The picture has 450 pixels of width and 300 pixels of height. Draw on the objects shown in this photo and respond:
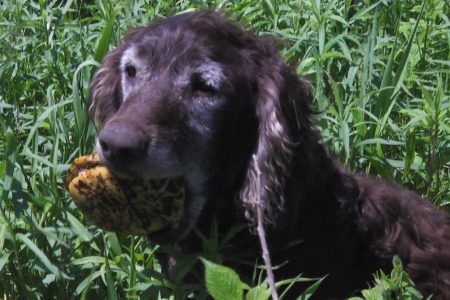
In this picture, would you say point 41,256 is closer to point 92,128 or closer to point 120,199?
point 120,199

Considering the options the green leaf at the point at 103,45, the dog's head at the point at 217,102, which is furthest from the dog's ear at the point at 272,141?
the green leaf at the point at 103,45

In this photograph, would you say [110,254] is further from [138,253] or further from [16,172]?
[16,172]

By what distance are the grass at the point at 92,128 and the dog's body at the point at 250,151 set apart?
1.19 ft

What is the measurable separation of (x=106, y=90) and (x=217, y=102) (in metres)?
0.56

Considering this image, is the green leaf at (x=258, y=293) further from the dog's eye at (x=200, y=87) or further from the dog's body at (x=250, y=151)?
the dog's eye at (x=200, y=87)

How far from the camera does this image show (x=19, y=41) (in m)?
5.15

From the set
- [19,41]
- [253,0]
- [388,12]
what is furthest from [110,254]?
[388,12]

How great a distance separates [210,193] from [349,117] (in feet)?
3.98

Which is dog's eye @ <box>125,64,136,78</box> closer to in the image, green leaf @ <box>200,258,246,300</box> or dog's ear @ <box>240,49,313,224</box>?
dog's ear @ <box>240,49,313,224</box>

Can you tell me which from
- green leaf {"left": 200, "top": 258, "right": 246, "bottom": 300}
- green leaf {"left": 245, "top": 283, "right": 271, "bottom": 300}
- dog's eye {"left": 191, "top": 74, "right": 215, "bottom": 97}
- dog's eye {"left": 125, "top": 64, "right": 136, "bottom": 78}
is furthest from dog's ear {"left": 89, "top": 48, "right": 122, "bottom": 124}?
green leaf {"left": 200, "top": 258, "right": 246, "bottom": 300}

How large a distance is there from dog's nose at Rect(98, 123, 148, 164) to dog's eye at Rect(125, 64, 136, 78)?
1.58 feet

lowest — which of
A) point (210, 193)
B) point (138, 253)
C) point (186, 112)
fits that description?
point (138, 253)

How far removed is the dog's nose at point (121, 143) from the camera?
10.6ft

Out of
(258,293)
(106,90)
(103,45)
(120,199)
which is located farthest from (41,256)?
(258,293)
